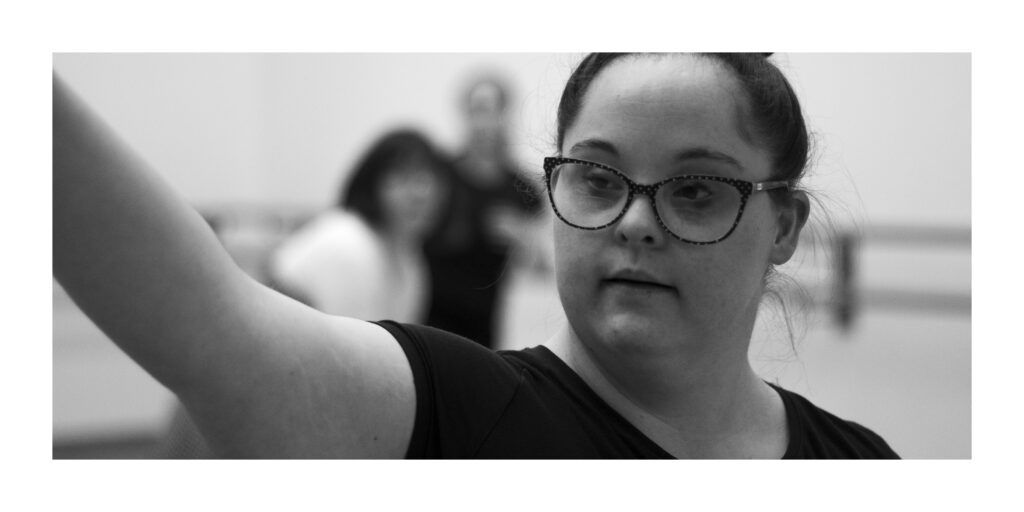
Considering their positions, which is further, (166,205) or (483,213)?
(483,213)

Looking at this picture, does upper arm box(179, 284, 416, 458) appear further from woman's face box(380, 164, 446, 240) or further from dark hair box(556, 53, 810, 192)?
woman's face box(380, 164, 446, 240)

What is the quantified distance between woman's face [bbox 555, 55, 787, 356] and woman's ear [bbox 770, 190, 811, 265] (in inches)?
1.4

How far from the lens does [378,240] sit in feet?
7.41

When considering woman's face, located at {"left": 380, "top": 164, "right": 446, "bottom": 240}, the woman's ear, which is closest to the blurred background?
the woman's ear

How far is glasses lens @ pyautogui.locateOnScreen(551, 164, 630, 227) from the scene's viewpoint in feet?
2.59

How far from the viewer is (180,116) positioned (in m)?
3.36

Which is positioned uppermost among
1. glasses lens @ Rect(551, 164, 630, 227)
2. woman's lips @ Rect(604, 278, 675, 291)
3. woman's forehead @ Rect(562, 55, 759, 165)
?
woman's forehead @ Rect(562, 55, 759, 165)

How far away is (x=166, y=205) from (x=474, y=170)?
1.92 meters

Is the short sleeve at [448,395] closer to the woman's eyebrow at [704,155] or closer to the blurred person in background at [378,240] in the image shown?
the woman's eyebrow at [704,155]

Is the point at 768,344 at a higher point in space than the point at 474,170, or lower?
lower

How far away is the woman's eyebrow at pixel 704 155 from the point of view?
0.79 m

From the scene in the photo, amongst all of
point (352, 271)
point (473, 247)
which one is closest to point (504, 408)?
point (352, 271)

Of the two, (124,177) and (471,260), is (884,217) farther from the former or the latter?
(124,177)
